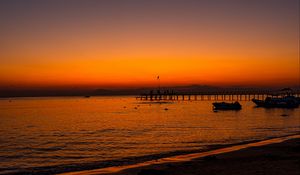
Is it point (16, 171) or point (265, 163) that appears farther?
point (16, 171)

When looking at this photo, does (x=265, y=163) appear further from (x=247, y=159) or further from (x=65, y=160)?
(x=65, y=160)

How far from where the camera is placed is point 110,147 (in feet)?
95.3

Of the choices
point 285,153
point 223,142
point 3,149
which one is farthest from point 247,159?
point 3,149

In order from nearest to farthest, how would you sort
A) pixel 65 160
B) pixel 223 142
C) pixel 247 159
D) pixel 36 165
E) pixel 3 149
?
pixel 247 159 → pixel 36 165 → pixel 65 160 → pixel 3 149 → pixel 223 142

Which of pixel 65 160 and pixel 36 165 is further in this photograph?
pixel 65 160

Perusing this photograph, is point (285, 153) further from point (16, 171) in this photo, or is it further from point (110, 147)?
point (16, 171)

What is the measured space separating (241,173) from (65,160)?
1309 centimetres

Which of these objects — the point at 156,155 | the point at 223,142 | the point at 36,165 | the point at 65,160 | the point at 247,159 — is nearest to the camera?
the point at 247,159

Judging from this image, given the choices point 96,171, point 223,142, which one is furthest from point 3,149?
point 223,142

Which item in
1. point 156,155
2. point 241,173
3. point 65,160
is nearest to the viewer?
point 241,173

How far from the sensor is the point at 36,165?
21.3 meters

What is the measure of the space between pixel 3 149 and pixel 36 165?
9061 mm

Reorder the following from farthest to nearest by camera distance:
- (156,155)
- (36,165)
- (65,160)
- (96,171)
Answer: (156,155) < (65,160) < (36,165) < (96,171)

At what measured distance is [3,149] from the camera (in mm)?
28453
